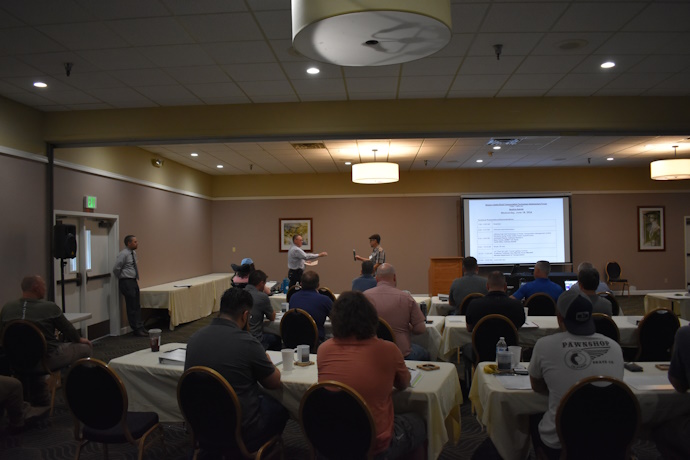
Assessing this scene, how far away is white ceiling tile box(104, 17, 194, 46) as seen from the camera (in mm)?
3934

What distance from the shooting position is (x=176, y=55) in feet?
15.2

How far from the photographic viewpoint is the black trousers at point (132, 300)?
7762 mm

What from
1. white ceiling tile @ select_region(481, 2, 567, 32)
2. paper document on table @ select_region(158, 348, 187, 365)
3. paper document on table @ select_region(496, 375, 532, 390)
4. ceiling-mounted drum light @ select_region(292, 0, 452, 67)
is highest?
white ceiling tile @ select_region(481, 2, 567, 32)

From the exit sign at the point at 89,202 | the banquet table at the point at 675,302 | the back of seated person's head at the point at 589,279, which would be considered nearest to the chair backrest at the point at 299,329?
the back of seated person's head at the point at 589,279

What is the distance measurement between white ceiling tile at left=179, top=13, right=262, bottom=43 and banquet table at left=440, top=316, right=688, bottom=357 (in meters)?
3.32

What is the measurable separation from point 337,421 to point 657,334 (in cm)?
335

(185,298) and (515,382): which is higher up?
(515,382)

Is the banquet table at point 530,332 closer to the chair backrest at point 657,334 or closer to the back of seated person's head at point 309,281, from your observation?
the chair backrest at point 657,334

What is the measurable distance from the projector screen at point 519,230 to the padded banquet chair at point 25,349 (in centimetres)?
954

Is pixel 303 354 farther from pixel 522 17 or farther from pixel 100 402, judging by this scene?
pixel 522 17

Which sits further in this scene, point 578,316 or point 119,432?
point 119,432

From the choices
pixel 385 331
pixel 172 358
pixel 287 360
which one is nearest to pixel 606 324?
pixel 385 331

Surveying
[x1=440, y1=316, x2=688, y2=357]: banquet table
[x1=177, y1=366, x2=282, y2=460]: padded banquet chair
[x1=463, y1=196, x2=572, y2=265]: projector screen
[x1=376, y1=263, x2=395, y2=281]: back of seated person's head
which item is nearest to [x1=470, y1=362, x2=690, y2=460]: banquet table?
[x1=177, y1=366, x2=282, y2=460]: padded banquet chair

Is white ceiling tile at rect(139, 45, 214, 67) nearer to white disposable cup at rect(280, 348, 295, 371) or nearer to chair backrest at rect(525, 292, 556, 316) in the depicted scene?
white disposable cup at rect(280, 348, 295, 371)
